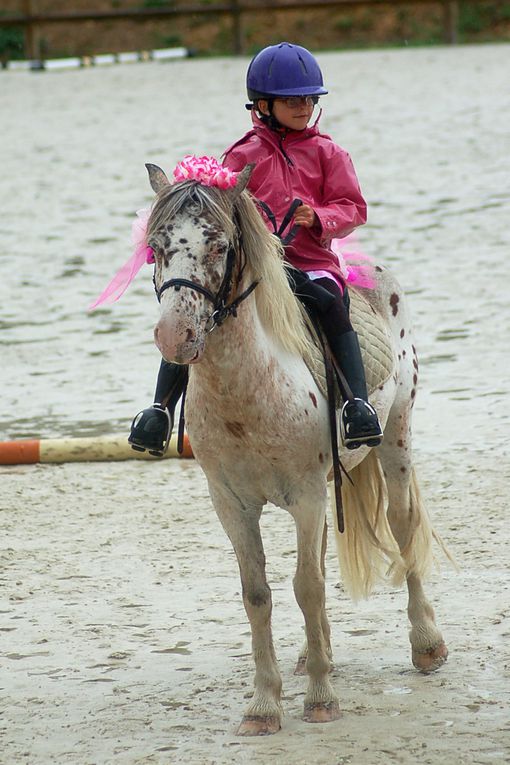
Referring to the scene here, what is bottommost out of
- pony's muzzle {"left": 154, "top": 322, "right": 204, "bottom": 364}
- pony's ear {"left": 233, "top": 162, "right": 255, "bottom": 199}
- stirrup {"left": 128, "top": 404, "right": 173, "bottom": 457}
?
stirrup {"left": 128, "top": 404, "right": 173, "bottom": 457}

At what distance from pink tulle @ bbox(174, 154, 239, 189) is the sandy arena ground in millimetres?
1671

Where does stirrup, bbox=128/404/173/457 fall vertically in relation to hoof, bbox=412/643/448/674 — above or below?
above

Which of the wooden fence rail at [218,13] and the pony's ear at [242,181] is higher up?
the wooden fence rail at [218,13]

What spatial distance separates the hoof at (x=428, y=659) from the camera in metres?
4.68

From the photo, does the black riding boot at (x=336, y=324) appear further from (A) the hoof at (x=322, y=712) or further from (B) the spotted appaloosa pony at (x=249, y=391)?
(A) the hoof at (x=322, y=712)

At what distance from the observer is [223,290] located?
3.85 metres

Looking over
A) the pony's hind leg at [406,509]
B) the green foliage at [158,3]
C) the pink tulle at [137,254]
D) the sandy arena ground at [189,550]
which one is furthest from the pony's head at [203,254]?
the green foliage at [158,3]

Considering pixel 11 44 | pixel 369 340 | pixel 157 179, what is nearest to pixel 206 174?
pixel 157 179

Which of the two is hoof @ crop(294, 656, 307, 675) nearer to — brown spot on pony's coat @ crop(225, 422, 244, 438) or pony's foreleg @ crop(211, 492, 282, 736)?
pony's foreleg @ crop(211, 492, 282, 736)

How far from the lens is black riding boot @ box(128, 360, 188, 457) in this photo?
4.30 m

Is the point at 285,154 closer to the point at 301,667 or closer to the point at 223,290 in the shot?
the point at 223,290

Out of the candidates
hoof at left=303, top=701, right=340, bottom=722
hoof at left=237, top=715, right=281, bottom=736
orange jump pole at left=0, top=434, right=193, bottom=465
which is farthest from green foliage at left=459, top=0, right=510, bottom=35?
hoof at left=237, top=715, right=281, bottom=736

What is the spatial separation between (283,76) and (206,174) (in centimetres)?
66

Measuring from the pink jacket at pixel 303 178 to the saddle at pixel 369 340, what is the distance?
245 mm
